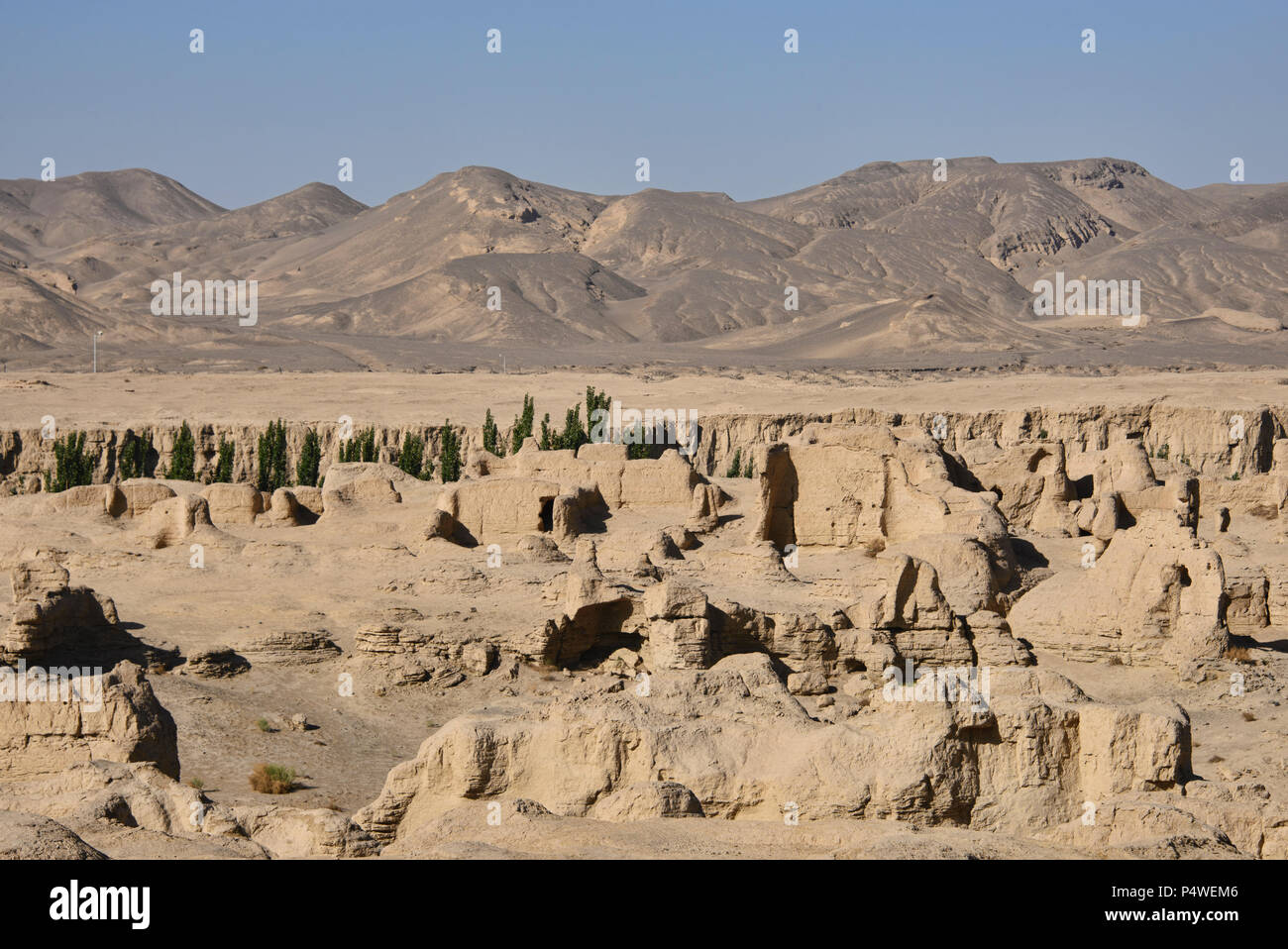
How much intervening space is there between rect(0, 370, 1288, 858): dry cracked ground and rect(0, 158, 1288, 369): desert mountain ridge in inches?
2280

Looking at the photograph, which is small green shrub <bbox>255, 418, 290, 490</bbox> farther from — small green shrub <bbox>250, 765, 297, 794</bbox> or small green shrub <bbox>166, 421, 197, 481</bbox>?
small green shrub <bbox>250, 765, 297, 794</bbox>

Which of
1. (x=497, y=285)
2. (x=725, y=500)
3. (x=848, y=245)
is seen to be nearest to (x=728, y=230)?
(x=848, y=245)

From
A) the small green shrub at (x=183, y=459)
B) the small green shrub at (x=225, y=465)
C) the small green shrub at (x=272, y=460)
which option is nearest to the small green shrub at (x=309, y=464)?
the small green shrub at (x=272, y=460)

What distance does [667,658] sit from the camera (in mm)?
22125

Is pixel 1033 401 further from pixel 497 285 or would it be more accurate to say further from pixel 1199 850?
pixel 497 285

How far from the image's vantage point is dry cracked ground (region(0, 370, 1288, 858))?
13039mm

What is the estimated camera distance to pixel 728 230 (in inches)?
6299

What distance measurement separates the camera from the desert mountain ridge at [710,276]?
331ft

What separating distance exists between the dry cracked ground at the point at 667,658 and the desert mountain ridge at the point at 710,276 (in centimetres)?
5792

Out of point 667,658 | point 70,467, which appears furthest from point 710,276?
point 667,658

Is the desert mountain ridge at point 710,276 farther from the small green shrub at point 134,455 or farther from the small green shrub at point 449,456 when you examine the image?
the small green shrub at point 449,456

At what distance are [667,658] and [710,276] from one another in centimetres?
11795

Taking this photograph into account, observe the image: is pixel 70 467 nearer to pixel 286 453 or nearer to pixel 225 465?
pixel 225 465
